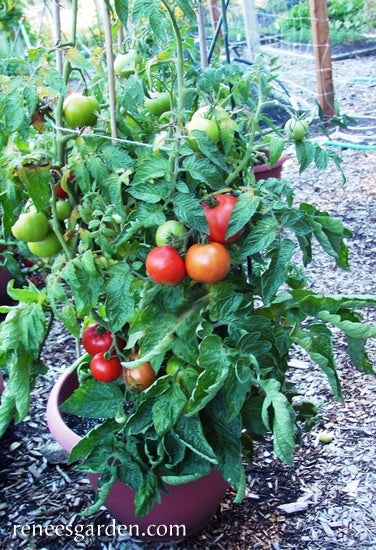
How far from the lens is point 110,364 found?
1.21 m

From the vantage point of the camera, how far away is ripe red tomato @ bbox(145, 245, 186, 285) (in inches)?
37.6

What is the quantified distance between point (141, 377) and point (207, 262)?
1.17ft

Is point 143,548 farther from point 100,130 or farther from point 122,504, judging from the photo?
point 100,130

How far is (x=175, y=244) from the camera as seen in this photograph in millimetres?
1010

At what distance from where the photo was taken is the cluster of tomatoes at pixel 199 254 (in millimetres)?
950

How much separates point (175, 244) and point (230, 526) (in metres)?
0.89

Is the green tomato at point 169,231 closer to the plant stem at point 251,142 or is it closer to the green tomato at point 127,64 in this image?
the plant stem at point 251,142

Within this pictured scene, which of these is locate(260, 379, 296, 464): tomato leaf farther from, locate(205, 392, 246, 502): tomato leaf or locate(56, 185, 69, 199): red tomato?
locate(56, 185, 69, 199): red tomato

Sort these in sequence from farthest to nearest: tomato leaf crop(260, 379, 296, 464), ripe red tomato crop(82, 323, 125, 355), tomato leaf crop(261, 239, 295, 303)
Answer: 1. ripe red tomato crop(82, 323, 125, 355)
2. tomato leaf crop(261, 239, 295, 303)
3. tomato leaf crop(260, 379, 296, 464)

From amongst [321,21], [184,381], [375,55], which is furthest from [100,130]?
[375,55]

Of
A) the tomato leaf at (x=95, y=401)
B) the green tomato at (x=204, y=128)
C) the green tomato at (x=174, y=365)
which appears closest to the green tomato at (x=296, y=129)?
the green tomato at (x=204, y=128)

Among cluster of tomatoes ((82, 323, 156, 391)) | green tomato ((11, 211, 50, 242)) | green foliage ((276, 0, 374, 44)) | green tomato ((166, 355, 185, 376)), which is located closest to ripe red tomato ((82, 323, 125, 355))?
cluster of tomatoes ((82, 323, 156, 391))

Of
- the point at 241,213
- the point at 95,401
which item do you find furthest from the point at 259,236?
the point at 95,401

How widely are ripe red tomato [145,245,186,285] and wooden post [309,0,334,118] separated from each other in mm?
3237
